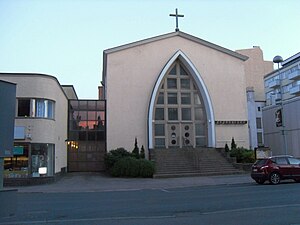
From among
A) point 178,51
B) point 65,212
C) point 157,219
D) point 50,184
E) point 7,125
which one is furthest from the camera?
point 178,51

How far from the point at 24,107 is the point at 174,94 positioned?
1458 centimetres

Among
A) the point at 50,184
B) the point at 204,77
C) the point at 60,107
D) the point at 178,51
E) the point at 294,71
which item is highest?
the point at 294,71

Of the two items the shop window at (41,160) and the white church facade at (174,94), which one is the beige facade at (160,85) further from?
the shop window at (41,160)

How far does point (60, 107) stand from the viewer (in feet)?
89.5

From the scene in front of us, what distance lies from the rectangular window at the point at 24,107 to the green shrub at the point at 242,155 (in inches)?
643

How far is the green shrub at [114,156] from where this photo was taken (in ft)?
90.7

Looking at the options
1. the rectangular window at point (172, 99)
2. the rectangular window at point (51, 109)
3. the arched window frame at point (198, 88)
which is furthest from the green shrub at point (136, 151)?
the rectangular window at point (51, 109)

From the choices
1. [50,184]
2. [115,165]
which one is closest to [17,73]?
[50,184]

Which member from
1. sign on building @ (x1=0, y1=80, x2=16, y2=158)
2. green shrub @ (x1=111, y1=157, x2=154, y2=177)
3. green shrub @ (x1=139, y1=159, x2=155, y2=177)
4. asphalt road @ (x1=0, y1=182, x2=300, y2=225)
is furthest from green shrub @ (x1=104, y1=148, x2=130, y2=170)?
sign on building @ (x1=0, y1=80, x2=16, y2=158)

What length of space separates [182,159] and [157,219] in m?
19.0

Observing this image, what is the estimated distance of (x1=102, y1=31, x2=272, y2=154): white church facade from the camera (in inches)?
1219

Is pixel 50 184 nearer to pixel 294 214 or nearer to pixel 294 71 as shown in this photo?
pixel 294 214

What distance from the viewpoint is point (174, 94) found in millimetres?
33312

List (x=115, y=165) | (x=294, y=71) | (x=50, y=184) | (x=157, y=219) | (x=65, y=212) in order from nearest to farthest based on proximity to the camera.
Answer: (x=157, y=219) → (x=65, y=212) → (x=50, y=184) → (x=115, y=165) → (x=294, y=71)
